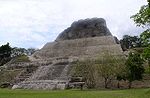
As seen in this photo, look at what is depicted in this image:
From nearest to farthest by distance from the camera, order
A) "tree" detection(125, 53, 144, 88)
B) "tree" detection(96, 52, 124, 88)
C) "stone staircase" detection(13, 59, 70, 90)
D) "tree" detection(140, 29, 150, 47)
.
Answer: "tree" detection(140, 29, 150, 47) < "tree" detection(125, 53, 144, 88) < "tree" detection(96, 52, 124, 88) < "stone staircase" detection(13, 59, 70, 90)

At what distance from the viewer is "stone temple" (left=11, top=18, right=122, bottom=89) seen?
66.6 meters

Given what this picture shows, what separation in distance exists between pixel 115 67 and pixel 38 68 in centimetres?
2444

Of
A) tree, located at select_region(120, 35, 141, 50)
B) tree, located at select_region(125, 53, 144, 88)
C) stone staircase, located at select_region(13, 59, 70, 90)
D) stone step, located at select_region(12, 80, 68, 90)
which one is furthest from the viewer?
tree, located at select_region(120, 35, 141, 50)

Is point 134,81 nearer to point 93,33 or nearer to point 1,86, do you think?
point 1,86

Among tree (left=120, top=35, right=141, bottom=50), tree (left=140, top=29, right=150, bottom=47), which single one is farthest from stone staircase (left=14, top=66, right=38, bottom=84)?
tree (left=120, top=35, right=141, bottom=50)

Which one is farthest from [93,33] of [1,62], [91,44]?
[1,62]

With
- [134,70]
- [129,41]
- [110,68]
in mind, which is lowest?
[134,70]

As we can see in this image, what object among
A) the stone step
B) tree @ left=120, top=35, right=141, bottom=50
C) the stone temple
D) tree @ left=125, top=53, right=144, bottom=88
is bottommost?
the stone step

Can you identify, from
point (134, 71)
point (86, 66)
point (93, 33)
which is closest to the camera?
point (134, 71)

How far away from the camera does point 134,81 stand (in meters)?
61.8

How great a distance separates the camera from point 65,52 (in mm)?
96500

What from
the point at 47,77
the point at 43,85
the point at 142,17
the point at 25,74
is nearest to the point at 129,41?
the point at 25,74

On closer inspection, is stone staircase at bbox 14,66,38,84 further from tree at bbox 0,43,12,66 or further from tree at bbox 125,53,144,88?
tree at bbox 0,43,12,66

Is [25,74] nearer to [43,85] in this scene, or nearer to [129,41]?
[43,85]
